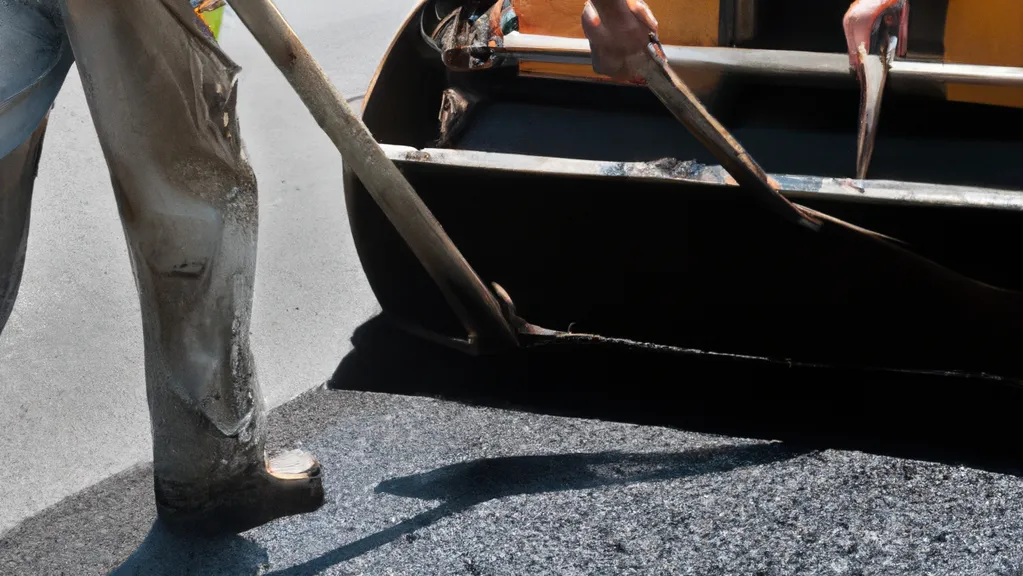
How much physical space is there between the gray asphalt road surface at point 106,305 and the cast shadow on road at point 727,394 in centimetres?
26

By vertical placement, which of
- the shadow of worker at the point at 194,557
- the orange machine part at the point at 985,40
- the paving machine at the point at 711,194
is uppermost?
the orange machine part at the point at 985,40

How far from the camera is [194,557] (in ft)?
6.31

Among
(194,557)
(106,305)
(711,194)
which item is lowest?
(194,557)

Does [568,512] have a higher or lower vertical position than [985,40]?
lower

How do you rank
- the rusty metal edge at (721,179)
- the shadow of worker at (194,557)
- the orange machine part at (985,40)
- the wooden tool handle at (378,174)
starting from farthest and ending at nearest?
the orange machine part at (985,40)
the rusty metal edge at (721,179)
the shadow of worker at (194,557)
the wooden tool handle at (378,174)

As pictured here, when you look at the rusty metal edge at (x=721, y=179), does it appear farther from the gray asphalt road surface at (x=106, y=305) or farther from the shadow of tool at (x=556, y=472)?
the gray asphalt road surface at (x=106, y=305)

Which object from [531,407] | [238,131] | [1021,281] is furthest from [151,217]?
[1021,281]

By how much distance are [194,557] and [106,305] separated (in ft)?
3.57

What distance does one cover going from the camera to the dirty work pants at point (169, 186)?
1.62m

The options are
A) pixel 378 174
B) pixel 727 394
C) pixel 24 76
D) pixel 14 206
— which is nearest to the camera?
pixel 24 76

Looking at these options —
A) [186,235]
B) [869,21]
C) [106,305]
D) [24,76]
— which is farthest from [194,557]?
[869,21]

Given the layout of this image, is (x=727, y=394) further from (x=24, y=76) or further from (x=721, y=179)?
(x=24, y=76)

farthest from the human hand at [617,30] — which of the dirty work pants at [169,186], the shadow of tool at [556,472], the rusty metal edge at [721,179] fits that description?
the shadow of tool at [556,472]

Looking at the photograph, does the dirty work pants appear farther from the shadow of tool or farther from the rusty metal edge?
the rusty metal edge
